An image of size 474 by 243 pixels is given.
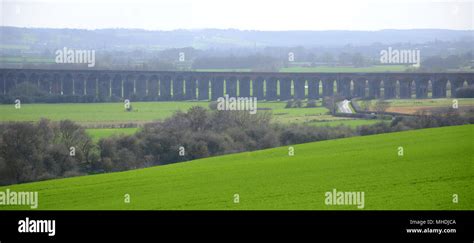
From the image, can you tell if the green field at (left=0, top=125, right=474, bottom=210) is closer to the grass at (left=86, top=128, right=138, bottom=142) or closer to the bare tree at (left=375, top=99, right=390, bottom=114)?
the grass at (left=86, top=128, right=138, bottom=142)

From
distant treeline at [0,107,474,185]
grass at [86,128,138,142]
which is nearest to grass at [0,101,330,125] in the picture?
grass at [86,128,138,142]

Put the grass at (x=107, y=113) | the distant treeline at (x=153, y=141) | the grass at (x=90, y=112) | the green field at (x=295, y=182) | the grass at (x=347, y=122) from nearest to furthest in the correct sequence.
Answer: the green field at (x=295, y=182) → the distant treeline at (x=153, y=141) → the grass at (x=347, y=122) → the grass at (x=107, y=113) → the grass at (x=90, y=112)

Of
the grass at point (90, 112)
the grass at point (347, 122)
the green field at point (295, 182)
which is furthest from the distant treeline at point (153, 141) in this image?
the grass at point (90, 112)

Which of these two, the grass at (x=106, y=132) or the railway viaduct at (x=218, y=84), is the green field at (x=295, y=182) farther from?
the railway viaduct at (x=218, y=84)

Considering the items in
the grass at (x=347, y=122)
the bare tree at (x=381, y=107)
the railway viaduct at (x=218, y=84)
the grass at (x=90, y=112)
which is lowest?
the grass at (x=347, y=122)

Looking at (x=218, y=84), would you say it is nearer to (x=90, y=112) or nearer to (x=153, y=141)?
(x=90, y=112)
